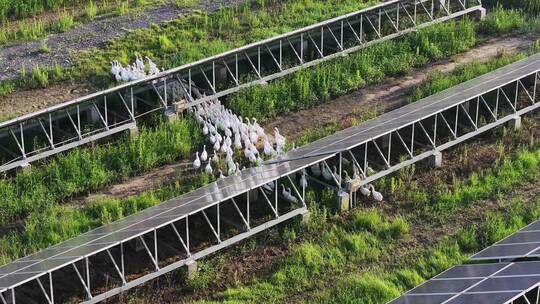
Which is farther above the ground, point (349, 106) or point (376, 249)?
point (349, 106)

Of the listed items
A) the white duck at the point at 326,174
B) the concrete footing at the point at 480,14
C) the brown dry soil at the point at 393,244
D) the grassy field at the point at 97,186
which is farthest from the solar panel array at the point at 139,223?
the concrete footing at the point at 480,14

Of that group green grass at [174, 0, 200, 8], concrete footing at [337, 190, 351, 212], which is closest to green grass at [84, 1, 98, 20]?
green grass at [174, 0, 200, 8]

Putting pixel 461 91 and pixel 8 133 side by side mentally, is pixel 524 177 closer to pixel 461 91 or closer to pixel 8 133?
pixel 461 91

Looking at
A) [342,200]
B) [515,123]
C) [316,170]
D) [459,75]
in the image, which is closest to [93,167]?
[316,170]

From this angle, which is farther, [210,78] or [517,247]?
[210,78]

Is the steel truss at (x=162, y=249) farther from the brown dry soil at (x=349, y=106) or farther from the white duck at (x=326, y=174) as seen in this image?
the brown dry soil at (x=349, y=106)

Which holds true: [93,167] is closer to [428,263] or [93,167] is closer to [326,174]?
[326,174]

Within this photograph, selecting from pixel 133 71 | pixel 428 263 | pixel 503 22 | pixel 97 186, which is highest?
pixel 133 71
